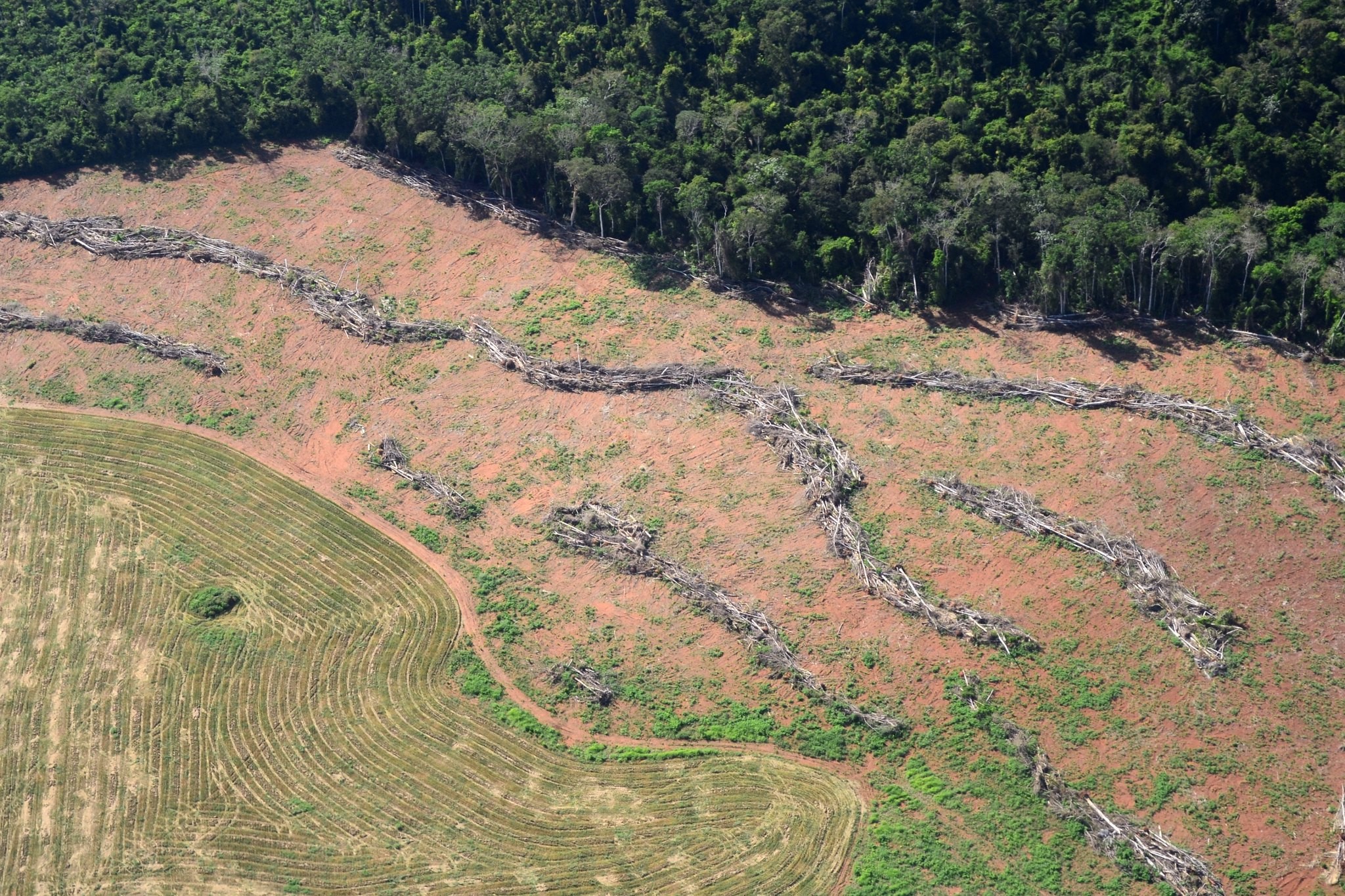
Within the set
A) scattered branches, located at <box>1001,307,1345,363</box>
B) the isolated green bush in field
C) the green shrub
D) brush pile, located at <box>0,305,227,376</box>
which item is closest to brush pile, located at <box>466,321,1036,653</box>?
the green shrub

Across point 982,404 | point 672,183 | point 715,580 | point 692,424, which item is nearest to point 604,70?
point 672,183

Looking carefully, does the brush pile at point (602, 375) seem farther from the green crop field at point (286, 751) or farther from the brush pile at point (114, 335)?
the brush pile at point (114, 335)

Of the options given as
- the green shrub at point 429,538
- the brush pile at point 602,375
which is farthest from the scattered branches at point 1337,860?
the green shrub at point 429,538

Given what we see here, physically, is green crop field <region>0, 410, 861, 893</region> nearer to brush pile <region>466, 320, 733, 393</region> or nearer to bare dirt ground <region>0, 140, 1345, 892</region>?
bare dirt ground <region>0, 140, 1345, 892</region>

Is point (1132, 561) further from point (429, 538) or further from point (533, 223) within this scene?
point (533, 223)

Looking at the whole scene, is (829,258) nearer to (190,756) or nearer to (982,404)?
(982,404)

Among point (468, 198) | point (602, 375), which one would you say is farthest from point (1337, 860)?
point (468, 198)
